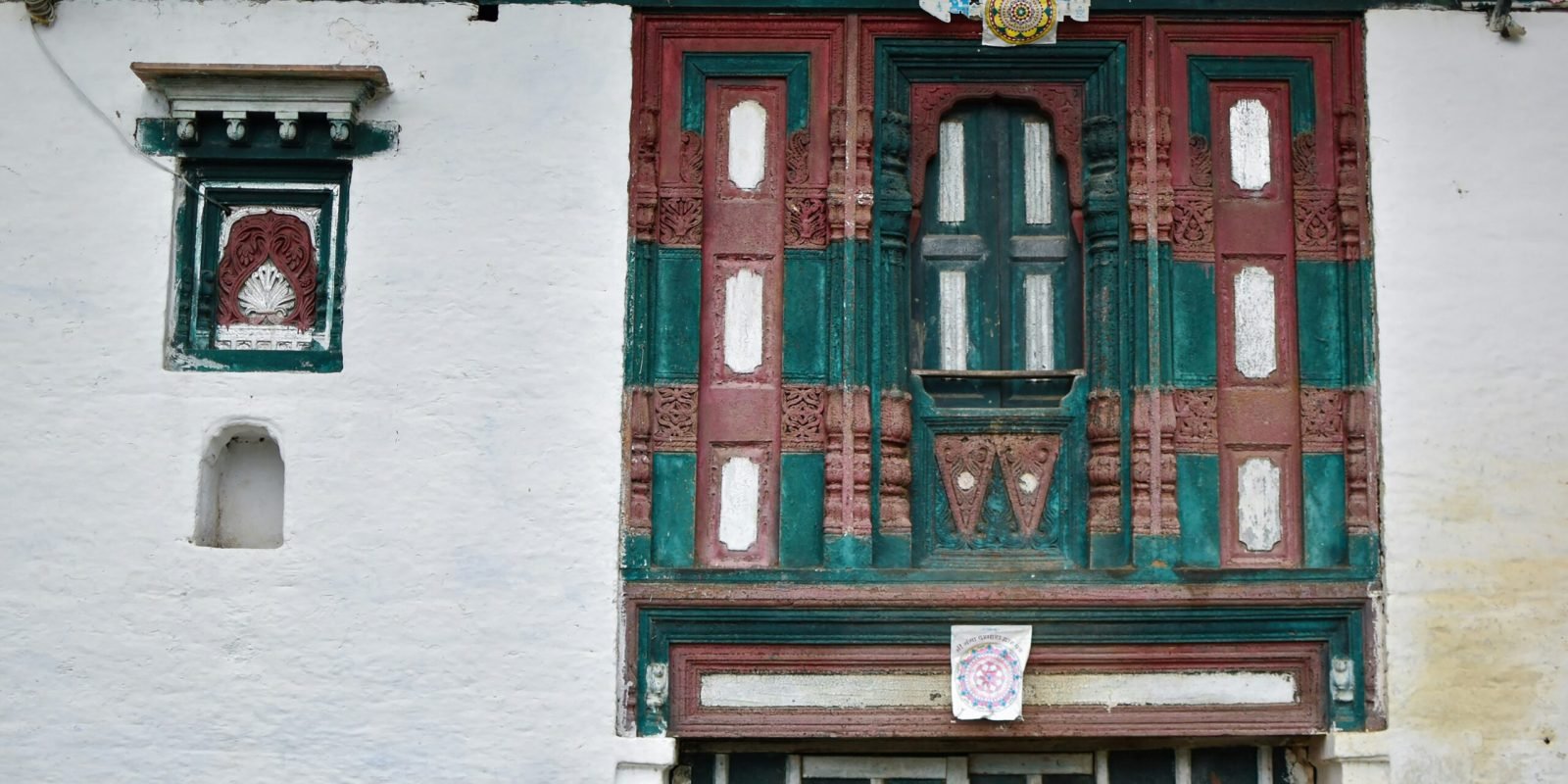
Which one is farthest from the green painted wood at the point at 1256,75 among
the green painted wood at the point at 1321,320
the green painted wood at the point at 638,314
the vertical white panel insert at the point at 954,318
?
the green painted wood at the point at 638,314

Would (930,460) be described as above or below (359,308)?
below

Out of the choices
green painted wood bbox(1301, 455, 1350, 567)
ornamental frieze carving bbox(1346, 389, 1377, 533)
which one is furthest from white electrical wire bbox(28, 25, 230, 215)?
ornamental frieze carving bbox(1346, 389, 1377, 533)

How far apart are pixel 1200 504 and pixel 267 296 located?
13.7 ft

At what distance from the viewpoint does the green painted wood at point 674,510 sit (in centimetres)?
798

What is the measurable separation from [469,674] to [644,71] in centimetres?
273

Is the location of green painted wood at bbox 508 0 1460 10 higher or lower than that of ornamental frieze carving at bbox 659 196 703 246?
higher

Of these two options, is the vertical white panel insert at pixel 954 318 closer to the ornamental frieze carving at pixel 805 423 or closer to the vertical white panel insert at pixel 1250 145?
the ornamental frieze carving at pixel 805 423

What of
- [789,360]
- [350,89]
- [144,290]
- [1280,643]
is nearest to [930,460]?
[789,360]

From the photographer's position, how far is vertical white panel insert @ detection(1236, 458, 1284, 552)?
807 cm

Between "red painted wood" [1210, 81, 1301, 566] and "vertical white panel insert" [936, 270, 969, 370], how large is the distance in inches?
43.6

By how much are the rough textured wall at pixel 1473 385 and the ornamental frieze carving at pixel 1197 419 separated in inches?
28.7

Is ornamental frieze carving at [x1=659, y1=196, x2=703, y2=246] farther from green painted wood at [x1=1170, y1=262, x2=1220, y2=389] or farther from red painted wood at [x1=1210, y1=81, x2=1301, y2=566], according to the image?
red painted wood at [x1=1210, y1=81, x2=1301, y2=566]

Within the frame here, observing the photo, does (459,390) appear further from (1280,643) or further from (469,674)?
(1280,643)

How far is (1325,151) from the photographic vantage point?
27.2 feet
